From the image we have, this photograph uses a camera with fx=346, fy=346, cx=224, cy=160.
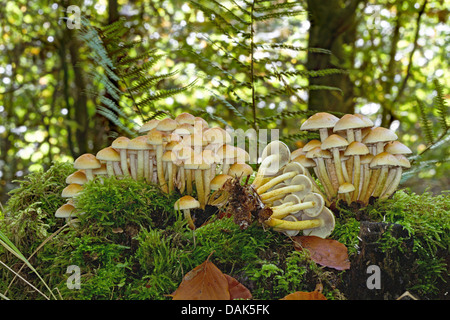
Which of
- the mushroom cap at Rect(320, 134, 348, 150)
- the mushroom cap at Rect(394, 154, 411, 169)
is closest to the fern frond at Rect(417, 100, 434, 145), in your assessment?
the mushroom cap at Rect(394, 154, 411, 169)

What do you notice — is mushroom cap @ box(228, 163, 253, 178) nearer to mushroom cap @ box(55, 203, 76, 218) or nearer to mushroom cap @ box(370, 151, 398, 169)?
mushroom cap @ box(370, 151, 398, 169)

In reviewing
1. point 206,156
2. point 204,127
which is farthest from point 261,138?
point 206,156

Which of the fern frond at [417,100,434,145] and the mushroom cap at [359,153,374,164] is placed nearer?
the mushroom cap at [359,153,374,164]

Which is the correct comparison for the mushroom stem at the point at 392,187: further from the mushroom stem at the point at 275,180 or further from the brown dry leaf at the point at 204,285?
the brown dry leaf at the point at 204,285

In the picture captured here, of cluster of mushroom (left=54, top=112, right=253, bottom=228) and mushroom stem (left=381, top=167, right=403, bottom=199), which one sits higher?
cluster of mushroom (left=54, top=112, right=253, bottom=228)

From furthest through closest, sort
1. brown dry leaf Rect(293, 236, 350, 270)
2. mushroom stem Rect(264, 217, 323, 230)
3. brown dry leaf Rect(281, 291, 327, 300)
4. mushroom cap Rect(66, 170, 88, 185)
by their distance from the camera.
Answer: mushroom cap Rect(66, 170, 88, 185) < mushroom stem Rect(264, 217, 323, 230) < brown dry leaf Rect(293, 236, 350, 270) < brown dry leaf Rect(281, 291, 327, 300)

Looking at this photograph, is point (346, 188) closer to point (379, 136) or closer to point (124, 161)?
point (379, 136)
